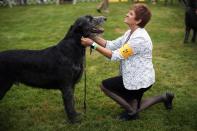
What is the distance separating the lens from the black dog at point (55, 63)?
227 inches

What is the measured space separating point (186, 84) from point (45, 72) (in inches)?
141

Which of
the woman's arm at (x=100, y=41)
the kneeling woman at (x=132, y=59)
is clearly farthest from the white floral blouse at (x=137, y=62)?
the woman's arm at (x=100, y=41)

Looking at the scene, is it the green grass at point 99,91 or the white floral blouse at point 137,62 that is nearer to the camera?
the white floral blouse at point 137,62

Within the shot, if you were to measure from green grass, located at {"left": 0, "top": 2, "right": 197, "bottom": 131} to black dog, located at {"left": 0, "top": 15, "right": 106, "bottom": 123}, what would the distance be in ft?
2.39

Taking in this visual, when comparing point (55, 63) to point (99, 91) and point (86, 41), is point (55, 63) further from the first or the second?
point (99, 91)

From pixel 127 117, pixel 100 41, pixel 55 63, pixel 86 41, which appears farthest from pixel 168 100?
pixel 55 63

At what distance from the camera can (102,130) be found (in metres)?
5.97

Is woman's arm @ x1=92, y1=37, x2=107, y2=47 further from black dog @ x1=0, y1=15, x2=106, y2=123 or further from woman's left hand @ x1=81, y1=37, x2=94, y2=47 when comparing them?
woman's left hand @ x1=81, y1=37, x2=94, y2=47

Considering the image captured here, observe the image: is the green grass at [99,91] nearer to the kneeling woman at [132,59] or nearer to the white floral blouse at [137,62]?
the kneeling woman at [132,59]

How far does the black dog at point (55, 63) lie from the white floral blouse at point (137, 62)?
1.81 feet

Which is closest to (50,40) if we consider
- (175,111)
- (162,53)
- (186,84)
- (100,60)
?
(100,60)

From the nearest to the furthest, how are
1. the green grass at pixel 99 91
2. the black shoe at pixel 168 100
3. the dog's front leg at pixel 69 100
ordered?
the dog's front leg at pixel 69 100 → the green grass at pixel 99 91 → the black shoe at pixel 168 100

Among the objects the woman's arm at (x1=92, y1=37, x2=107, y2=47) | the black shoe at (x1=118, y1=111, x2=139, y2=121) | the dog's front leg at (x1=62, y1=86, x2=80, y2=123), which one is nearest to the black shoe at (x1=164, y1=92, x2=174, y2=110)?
the black shoe at (x1=118, y1=111, x2=139, y2=121)

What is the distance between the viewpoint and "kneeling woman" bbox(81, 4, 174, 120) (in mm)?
5730
